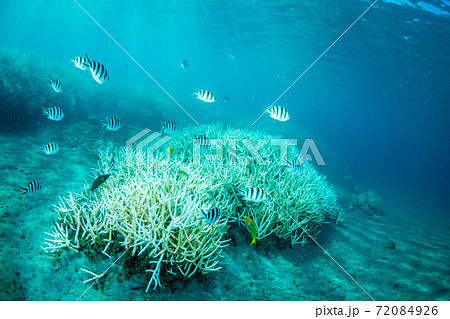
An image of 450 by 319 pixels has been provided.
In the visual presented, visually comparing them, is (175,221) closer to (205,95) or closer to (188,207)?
(188,207)

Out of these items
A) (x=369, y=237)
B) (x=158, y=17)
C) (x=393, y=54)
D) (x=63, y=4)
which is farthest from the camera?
(x=63, y=4)

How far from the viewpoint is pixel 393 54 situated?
2205 cm

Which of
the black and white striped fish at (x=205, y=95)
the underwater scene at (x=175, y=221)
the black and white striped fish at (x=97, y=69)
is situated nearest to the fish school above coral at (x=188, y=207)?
the underwater scene at (x=175, y=221)

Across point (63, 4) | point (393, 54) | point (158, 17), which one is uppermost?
point (63, 4)

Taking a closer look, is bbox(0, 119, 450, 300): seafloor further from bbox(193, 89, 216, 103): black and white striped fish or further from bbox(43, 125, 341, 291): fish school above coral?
bbox(193, 89, 216, 103): black and white striped fish

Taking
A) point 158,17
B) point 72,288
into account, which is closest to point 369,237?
point 72,288

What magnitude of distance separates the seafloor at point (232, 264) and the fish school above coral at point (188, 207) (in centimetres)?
21

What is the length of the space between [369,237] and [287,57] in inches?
1449

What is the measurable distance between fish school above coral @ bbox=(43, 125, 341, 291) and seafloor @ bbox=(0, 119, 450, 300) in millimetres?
213

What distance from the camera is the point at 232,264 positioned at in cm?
369

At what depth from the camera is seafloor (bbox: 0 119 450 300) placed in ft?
9.15
